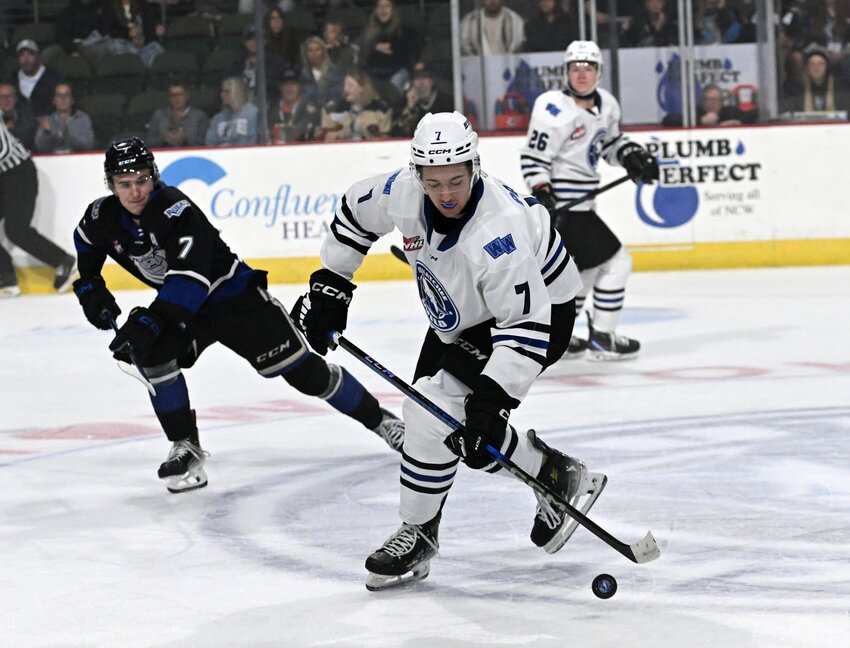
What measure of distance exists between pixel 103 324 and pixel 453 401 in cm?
136

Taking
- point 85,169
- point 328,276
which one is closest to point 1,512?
point 328,276

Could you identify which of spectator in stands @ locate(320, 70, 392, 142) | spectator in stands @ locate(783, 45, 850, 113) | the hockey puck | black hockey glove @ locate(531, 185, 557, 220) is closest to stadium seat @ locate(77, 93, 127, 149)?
spectator in stands @ locate(320, 70, 392, 142)

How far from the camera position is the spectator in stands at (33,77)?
8930mm

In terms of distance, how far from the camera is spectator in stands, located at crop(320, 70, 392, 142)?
339 inches

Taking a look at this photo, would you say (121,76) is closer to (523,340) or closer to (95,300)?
(95,300)

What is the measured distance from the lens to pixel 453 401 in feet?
9.95

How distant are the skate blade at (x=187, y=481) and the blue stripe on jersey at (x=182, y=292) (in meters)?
0.48

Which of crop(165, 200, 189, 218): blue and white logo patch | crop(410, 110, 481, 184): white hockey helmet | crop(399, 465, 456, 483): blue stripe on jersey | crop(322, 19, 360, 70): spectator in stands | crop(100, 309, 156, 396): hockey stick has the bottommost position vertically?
crop(399, 465, 456, 483): blue stripe on jersey

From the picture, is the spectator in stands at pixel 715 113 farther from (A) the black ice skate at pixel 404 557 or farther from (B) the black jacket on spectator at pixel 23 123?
(A) the black ice skate at pixel 404 557

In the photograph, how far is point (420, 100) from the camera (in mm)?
8641

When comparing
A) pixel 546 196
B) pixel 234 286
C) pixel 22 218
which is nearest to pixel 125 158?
pixel 234 286

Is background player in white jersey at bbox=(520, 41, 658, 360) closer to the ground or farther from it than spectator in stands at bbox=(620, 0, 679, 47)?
closer to the ground

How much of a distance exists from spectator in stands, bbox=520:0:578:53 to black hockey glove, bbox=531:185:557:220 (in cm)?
280

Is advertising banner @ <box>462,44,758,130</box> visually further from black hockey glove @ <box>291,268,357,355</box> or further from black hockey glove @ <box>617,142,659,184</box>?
black hockey glove @ <box>291,268,357,355</box>
